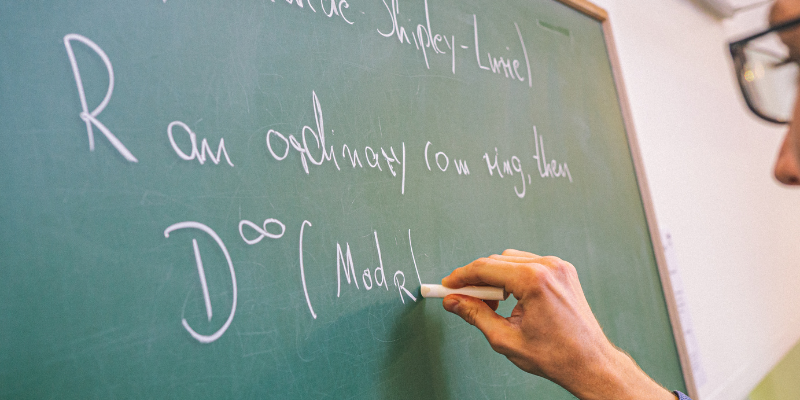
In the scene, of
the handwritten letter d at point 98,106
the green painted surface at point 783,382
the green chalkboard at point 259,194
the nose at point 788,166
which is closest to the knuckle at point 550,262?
the green chalkboard at point 259,194

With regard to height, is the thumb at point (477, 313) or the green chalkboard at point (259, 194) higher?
the green chalkboard at point (259, 194)

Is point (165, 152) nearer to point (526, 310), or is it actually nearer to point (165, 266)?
point (165, 266)

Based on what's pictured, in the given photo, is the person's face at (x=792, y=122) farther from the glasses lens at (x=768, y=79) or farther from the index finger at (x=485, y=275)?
the index finger at (x=485, y=275)

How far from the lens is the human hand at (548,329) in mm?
562

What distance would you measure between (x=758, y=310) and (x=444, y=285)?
145cm

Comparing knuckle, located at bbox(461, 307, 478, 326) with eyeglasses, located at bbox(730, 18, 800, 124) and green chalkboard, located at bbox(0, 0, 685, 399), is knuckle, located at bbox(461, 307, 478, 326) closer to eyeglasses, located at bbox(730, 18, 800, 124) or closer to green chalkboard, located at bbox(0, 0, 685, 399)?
green chalkboard, located at bbox(0, 0, 685, 399)

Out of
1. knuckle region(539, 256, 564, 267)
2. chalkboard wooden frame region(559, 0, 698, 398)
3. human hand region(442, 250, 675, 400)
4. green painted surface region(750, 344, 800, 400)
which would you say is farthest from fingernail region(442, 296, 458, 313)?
green painted surface region(750, 344, 800, 400)

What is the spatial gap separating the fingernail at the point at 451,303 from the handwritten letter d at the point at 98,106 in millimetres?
403

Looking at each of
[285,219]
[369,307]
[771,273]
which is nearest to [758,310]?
[771,273]

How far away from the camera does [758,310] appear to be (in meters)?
1.50

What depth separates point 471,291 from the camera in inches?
23.6

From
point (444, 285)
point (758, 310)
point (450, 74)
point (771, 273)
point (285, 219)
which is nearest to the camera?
point (285, 219)

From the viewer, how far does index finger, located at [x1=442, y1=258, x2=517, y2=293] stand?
1.91 feet

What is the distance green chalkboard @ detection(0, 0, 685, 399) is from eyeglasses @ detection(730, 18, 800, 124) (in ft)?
1.96
